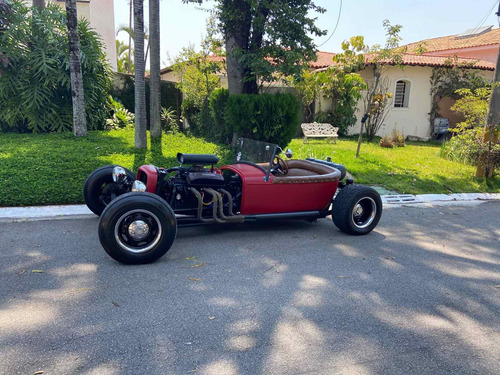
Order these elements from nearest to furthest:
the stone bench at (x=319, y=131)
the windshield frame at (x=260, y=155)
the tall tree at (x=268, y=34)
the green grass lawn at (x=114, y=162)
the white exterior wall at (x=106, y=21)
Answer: the windshield frame at (x=260, y=155) → the green grass lawn at (x=114, y=162) → the tall tree at (x=268, y=34) → the stone bench at (x=319, y=131) → the white exterior wall at (x=106, y=21)

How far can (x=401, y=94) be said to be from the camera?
18422mm

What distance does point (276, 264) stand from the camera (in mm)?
4352

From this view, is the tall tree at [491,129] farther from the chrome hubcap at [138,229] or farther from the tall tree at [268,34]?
the chrome hubcap at [138,229]

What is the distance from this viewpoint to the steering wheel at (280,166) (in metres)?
5.26

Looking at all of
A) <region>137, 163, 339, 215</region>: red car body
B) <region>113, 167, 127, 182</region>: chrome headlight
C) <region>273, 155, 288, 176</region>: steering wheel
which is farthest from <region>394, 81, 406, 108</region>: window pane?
<region>113, 167, 127, 182</region>: chrome headlight

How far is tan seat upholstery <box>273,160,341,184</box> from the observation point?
5.13 m

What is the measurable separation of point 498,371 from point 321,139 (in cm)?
1375

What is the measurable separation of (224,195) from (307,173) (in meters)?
1.35

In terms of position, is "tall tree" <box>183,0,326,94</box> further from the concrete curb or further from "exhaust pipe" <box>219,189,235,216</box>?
"exhaust pipe" <box>219,189,235,216</box>

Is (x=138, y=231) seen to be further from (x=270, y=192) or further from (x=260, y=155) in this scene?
(x=260, y=155)

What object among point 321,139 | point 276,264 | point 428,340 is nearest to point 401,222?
point 276,264

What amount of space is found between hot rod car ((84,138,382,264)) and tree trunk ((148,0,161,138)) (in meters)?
6.27

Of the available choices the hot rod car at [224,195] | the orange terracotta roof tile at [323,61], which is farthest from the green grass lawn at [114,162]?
the orange terracotta roof tile at [323,61]

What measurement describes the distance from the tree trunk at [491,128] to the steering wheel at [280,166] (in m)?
6.75
